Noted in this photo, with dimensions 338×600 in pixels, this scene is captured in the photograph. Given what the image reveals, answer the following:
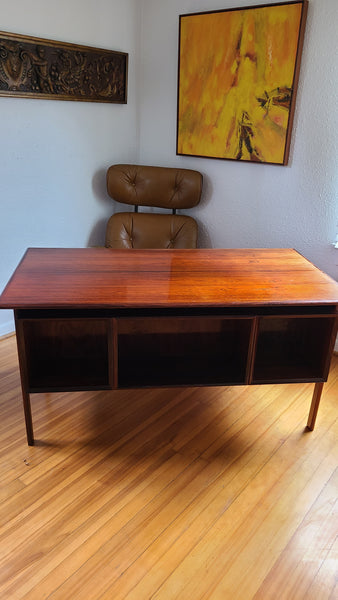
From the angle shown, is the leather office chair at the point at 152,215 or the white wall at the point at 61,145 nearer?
the white wall at the point at 61,145

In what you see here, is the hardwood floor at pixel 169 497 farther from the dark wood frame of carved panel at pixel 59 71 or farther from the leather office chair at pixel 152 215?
the dark wood frame of carved panel at pixel 59 71

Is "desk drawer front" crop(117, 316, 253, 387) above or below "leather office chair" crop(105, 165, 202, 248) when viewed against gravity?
below

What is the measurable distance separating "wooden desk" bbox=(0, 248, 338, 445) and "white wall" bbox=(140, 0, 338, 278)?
68 centimetres

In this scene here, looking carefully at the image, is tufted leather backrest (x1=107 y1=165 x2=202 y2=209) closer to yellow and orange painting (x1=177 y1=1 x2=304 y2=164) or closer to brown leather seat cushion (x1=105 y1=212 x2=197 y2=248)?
brown leather seat cushion (x1=105 y1=212 x2=197 y2=248)

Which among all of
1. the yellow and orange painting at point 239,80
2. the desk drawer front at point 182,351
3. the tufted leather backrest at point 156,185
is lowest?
the desk drawer front at point 182,351

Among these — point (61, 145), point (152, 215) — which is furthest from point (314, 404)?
point (61, 145)

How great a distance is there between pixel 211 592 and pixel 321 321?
1152mm

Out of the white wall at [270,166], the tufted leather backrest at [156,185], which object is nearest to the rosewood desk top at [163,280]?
the white wall at [270,166]

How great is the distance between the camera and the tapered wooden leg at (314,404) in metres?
2.16

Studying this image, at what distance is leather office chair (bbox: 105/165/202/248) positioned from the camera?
10.5 ft

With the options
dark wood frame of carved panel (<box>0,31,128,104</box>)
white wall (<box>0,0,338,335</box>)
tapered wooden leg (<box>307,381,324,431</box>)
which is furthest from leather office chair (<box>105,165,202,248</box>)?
tapered wooden leg (<box>307,381,324,431</box>)

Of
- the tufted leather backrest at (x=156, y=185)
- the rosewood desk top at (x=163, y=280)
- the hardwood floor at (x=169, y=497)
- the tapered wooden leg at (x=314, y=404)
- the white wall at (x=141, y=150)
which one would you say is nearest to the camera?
the hardwood floor at (x=169, y=497)

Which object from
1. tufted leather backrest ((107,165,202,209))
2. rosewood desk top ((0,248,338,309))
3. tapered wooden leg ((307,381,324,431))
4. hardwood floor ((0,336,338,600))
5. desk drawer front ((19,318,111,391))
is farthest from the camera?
tufted leather backrest ((107,165,202,209))

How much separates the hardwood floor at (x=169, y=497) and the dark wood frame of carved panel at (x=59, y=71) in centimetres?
173
